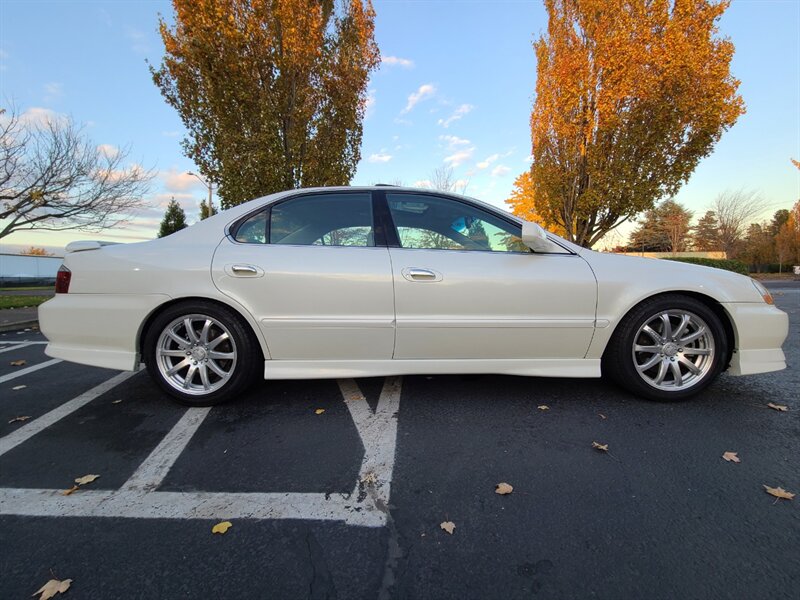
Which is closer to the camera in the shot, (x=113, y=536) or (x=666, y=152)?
(x=113, y=536)

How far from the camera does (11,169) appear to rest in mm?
10234

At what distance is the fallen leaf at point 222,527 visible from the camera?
5.19 feet

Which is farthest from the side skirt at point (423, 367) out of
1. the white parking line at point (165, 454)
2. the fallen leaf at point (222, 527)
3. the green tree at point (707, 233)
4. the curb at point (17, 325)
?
the green tree at point (707, 233)

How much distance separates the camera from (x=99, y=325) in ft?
8.87

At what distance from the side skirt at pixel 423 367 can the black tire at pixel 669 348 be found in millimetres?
246

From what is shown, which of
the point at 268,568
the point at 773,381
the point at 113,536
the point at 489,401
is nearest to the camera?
the point at 268,568

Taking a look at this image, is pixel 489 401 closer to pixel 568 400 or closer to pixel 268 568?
pixel 568 400

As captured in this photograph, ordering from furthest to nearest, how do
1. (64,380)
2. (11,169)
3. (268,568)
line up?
(11,169) → (64,380) → (268,568)

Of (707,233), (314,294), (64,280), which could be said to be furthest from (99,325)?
(707,233)

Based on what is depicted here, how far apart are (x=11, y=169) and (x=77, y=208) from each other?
5.39ft

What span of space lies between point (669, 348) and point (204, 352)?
3.37 m

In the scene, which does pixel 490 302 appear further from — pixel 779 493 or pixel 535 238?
pixel 779 493

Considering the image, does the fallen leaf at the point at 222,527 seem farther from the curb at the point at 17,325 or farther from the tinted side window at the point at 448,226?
the curb at the point at 17,325

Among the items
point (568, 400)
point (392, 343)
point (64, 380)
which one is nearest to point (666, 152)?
point (568, 400)
